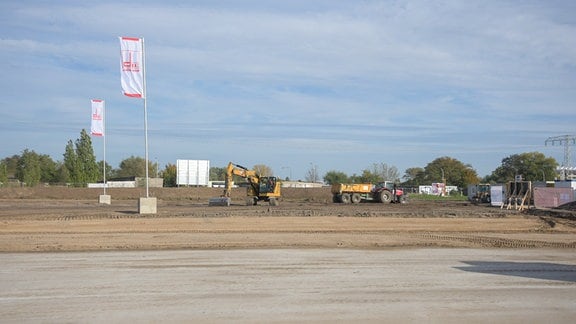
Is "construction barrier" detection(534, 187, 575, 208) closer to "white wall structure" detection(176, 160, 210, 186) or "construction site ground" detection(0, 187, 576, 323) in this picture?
"construction site ground" detection(0, 187, 576, 323)

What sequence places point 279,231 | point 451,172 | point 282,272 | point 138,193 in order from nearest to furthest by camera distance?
point 282,272, point 279,231, point 138,193, point 451,172

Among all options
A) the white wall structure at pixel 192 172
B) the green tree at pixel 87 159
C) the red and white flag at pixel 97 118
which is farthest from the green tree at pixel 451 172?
the red and white flag at pixel 97 118

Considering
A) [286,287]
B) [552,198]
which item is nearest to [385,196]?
[552,198]

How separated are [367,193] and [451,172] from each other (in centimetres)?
10350

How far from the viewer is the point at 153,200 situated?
3234cm

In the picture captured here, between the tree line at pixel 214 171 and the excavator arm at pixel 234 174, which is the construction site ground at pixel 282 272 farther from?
the tree line at pixel 214 171

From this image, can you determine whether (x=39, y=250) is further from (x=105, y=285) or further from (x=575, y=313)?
(x=575, y=313)

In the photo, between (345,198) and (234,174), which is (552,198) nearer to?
(345,198)

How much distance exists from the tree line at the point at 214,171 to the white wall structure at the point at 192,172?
1497cm

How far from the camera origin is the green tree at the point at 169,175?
128 meters

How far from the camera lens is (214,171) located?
6969 inches

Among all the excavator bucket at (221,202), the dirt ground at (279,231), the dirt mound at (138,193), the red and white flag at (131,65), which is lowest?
the dirt ground at (279,231)

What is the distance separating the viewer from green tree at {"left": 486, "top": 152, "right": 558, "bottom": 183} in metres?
131

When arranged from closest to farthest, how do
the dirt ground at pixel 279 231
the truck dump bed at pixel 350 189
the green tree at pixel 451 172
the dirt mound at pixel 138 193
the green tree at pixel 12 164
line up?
the dirt ground at pixel 279 231, the truck dump bed at pixel 350 189, the dirt mound at pixel 138 193, the green tree at pixel 12 164, the green tree at pixel 451 172
